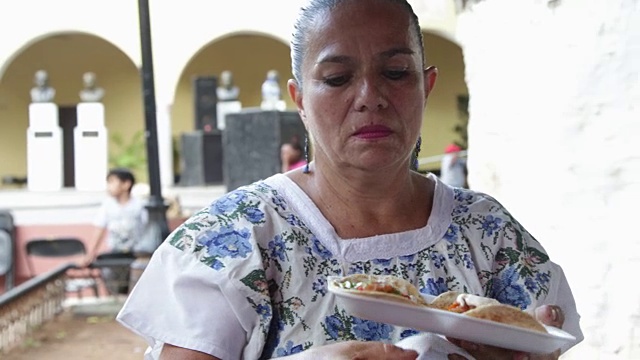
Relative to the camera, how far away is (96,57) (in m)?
21.2

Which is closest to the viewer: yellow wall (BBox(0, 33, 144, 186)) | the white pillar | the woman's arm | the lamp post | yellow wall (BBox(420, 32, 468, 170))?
the woman's arm

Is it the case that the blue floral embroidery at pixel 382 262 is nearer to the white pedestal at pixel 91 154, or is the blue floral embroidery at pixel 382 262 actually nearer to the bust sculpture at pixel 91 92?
the white pedestal at pixel 91 154

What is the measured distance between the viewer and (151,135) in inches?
237

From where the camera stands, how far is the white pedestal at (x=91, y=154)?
740 inches

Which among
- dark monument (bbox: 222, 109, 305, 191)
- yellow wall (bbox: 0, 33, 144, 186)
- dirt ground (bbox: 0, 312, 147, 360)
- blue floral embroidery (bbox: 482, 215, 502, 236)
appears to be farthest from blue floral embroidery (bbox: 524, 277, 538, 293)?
yellow wall (bbox: 0, 33, 144, 186)

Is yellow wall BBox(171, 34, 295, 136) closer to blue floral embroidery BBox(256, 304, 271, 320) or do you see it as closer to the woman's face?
the woman's face

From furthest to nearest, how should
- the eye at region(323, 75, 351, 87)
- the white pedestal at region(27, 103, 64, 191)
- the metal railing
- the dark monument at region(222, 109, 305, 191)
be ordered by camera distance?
the white pedestal at region(27, 103, 64, 191)
the dark monument at region(222, 109, 305, 191)
the metal railing
the eye at region(323, 75, 351, 87)

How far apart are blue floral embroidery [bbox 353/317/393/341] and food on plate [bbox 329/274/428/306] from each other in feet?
0.52

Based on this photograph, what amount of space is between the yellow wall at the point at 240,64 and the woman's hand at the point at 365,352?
19197 mm

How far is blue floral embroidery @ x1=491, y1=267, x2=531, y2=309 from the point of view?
6.25 feet

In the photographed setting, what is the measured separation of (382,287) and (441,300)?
0.11 meters

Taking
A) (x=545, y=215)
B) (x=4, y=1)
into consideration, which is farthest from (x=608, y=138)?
(x=4, y=1)

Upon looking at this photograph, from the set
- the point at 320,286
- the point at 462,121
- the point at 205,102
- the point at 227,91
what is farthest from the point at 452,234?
the point at 462,121

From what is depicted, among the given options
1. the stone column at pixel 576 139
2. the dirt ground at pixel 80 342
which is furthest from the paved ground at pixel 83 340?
the stone column at pixel 576 139
